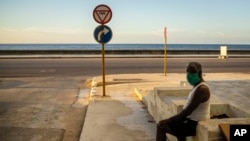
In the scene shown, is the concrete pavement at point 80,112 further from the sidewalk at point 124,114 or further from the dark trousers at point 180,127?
the dark trousers at point 180,127

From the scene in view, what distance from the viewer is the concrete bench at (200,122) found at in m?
4.30

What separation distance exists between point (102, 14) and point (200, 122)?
6.41m

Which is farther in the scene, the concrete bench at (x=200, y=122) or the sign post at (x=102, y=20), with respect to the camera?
the sign post at (x=102, y=20)

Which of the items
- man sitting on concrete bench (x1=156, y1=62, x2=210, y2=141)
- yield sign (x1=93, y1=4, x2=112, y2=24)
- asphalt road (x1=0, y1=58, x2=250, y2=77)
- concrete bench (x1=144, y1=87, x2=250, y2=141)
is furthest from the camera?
asphalt road (x1=0, y1=58, x2=250, y2=77)

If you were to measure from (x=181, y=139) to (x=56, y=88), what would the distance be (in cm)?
866

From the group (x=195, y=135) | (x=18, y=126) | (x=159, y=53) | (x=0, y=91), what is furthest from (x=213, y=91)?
(x=159, y=53)

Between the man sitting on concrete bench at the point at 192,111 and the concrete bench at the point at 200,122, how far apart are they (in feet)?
0.37

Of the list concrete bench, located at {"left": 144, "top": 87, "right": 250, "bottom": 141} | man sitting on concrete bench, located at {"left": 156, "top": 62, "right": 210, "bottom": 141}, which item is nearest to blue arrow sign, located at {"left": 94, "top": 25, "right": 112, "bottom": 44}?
concrete bench, located at {"left": 144, "top": 87, "right": 250, "bottom": 141}

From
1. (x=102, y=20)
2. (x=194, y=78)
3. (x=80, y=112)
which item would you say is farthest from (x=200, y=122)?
(x=102, y=20)

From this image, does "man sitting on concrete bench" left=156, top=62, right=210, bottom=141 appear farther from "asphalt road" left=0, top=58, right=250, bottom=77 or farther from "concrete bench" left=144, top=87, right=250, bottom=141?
"asphalt road" left=0, top=58, right=250, bottom=77

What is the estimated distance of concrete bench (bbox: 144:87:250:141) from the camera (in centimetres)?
430

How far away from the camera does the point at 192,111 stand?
4.63m

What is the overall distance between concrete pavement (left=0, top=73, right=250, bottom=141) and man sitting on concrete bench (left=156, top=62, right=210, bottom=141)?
1.52 meters

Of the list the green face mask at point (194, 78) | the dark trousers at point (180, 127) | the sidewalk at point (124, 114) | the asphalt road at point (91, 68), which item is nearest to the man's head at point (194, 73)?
the green face mask at point (194, 78)
